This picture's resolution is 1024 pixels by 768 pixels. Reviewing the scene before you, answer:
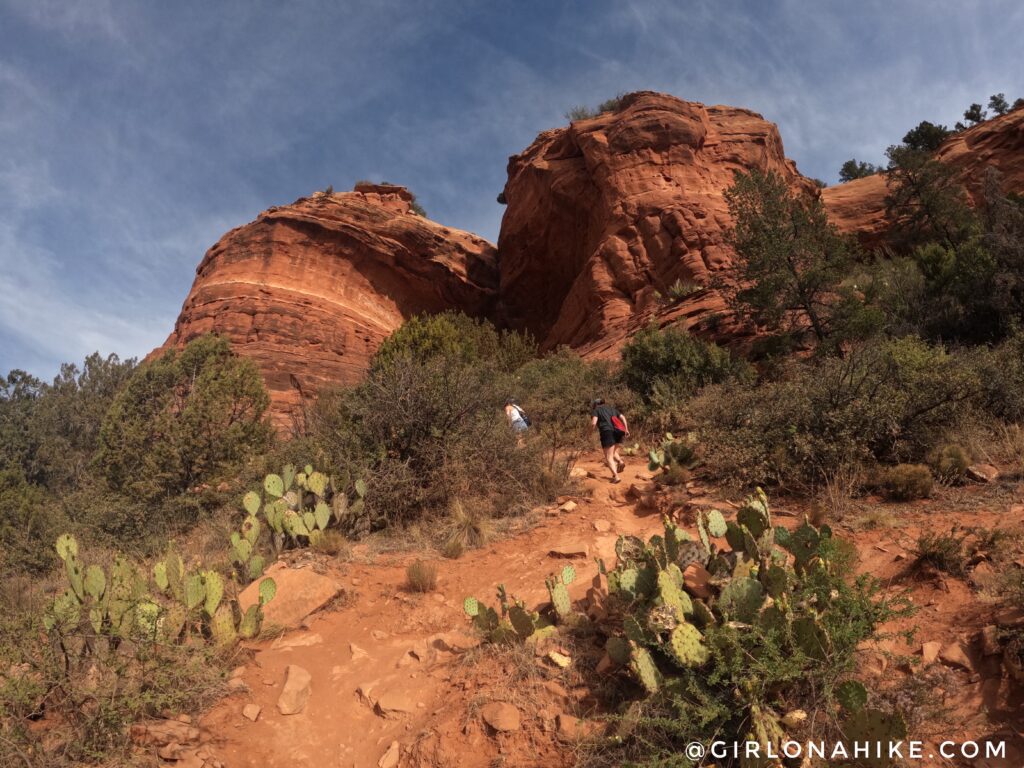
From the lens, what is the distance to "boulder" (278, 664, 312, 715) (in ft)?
11.7

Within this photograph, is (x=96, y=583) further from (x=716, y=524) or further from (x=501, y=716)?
(x=716, y=524)

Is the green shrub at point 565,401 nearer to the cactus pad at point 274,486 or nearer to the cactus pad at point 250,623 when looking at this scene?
the cactus pad at point 274,486

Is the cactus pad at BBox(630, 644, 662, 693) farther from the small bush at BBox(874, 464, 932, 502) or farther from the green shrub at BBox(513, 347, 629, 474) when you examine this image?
the green shrub at BBox(513, 347, 629, 474)

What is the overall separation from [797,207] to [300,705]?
52.7 ft

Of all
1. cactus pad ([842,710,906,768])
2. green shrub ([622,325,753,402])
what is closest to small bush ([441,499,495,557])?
cactus pad ([842,710,906,768])

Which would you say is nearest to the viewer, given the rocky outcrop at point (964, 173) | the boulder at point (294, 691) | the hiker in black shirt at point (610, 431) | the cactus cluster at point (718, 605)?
the cactus cluster at point (718, 605)

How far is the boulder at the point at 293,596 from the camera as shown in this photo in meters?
4.62

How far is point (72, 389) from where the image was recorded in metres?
26.2

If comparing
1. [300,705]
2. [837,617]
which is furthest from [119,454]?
[837,617]

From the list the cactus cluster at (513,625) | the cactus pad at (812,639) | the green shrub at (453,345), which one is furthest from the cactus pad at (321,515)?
the green shrub at (453,345)

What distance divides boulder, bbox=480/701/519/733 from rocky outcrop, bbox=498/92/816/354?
1629 cm

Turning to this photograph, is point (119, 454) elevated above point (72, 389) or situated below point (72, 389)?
below

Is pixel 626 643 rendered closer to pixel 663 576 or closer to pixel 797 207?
pixel 663 576

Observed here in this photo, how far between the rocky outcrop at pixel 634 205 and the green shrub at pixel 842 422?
10899 millimetres
